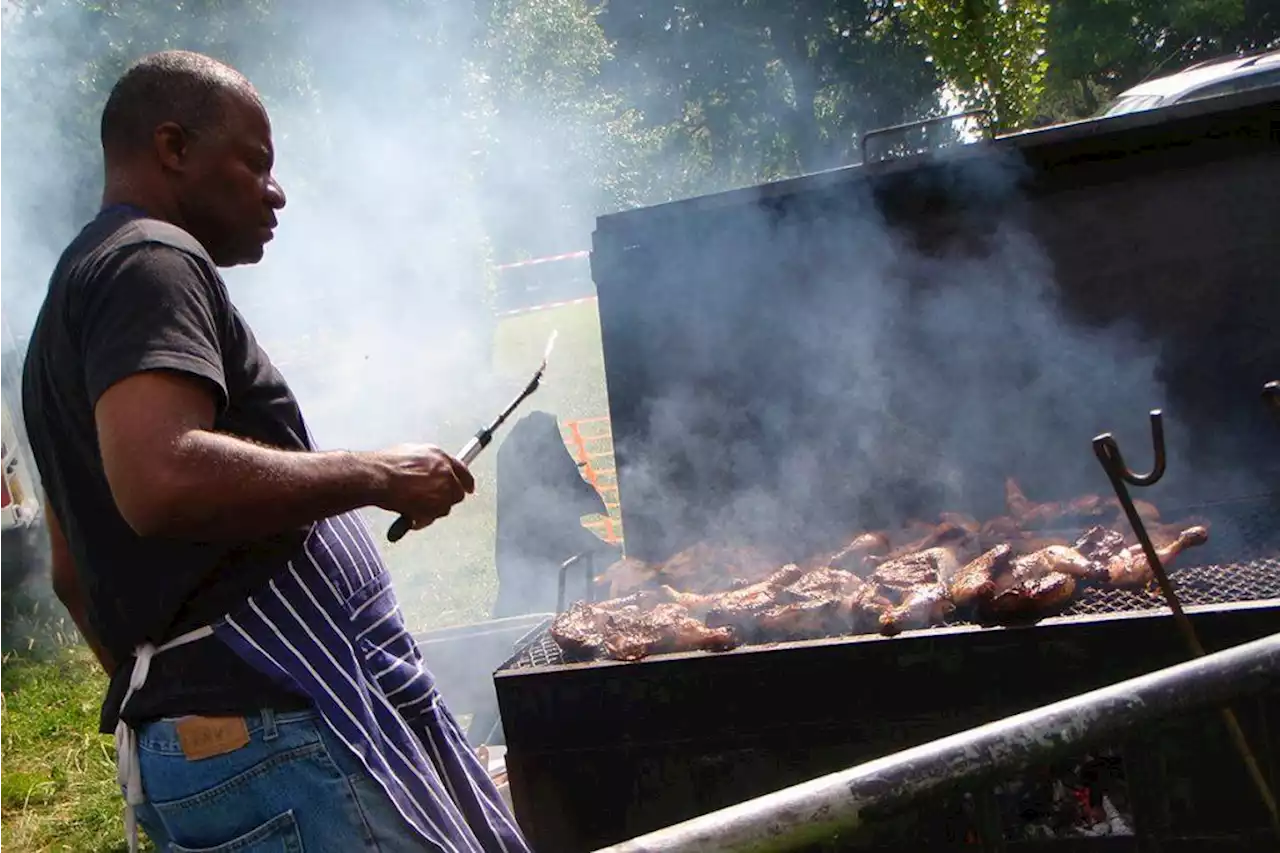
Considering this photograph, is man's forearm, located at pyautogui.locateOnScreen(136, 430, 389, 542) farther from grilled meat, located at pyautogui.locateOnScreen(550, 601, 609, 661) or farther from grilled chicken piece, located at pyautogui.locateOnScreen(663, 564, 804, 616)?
grilled chicken piece, located at pyautogui.locateOnScreen(663, 564, 804, 616)

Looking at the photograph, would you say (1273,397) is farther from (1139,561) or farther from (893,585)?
(893,585)

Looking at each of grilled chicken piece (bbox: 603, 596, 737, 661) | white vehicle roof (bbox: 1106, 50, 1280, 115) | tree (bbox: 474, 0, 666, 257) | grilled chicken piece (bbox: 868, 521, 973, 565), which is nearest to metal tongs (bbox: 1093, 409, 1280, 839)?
grilled chicken piece (bbox: 603, 596, 737, 661)

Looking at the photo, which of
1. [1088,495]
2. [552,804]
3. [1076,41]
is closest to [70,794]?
[552,804]

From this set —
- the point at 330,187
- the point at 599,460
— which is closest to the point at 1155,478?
the point at 599,460

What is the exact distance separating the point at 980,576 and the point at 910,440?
4.91ft

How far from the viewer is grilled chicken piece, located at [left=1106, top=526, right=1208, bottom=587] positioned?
353 cm

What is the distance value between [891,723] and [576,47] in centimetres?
2809

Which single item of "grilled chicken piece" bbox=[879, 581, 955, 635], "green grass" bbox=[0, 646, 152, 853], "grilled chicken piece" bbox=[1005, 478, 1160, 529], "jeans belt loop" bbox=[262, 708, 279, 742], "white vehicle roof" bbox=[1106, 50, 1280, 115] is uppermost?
"white vehicle roof" bbox=[1106, 50, 1280, 115]

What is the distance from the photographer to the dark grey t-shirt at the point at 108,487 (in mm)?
1896

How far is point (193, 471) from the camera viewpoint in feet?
5.82

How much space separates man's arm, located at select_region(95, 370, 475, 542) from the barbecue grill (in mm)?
1797

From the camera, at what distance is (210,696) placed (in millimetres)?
2020

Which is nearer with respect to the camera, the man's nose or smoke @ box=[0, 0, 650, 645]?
the man's nose

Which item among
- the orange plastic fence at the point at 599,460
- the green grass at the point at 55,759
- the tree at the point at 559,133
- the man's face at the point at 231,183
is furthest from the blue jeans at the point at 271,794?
the tree at the point at 559,133
